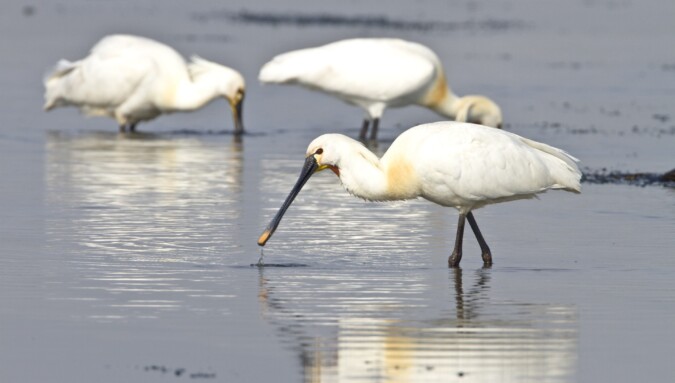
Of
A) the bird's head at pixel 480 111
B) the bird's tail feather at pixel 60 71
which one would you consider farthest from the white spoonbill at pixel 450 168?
the bird's tail feather at pixel 60 71

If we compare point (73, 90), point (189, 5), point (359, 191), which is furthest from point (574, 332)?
point (189, 5)

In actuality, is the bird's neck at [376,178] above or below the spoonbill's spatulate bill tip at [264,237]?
above

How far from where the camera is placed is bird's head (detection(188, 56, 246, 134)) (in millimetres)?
21688

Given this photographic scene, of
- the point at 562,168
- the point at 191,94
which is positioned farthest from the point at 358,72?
the point at 562,168

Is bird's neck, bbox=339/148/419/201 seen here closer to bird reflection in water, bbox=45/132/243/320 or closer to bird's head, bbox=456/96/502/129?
bird reflection in water, bbox=45/132/243/320

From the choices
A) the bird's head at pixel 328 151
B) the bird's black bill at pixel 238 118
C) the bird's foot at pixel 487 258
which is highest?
the bird's head at pixel 328 151

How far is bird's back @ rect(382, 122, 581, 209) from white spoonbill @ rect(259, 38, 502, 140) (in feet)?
27.6

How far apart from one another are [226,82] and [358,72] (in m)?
2.10

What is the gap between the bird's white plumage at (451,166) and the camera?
1171 cm

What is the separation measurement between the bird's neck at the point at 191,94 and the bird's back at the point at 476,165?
9936 millimetres

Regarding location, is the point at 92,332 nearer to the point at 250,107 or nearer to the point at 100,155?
the point at 100,155

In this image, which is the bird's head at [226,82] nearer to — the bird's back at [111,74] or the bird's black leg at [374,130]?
the bird's back at [111,74]

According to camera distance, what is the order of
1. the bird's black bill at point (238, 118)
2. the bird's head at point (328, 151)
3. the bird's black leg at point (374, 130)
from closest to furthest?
the bird's head at point (328, 151), the bird's black leg at point (374, 130), the bird's black bill at point (238, 118)

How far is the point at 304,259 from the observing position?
12.0 meters
